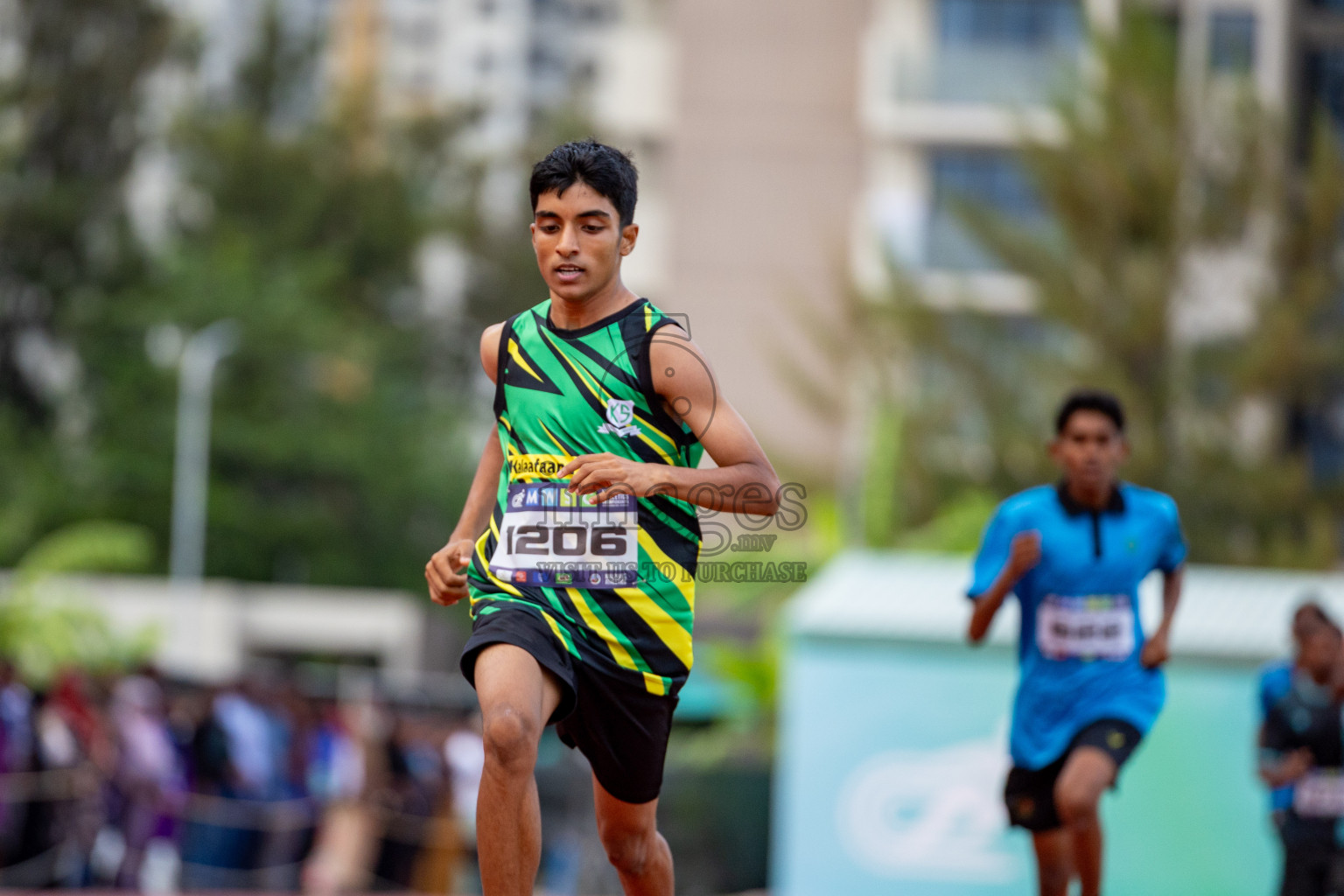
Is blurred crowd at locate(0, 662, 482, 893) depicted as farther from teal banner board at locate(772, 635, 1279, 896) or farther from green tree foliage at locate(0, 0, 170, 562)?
green tree foliage at locate(0, 0, 170, 562)

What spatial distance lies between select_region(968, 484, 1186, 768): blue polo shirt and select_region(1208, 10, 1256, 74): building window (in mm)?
22523

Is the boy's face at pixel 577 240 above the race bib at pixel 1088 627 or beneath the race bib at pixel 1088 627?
above

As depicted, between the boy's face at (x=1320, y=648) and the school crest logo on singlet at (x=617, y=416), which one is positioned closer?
the school crest logo on singlet at (x=617, y=416)

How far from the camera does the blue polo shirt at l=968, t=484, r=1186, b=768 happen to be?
23.3ft

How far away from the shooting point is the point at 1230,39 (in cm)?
2995

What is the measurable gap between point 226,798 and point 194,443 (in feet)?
89.9

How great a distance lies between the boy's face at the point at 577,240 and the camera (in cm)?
485

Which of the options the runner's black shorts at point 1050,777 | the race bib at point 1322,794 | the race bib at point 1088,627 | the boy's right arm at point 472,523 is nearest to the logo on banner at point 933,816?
the race bib at point 1322,794

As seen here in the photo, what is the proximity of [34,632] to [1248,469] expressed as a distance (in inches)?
641

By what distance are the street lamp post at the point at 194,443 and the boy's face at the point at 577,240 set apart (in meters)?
37.4

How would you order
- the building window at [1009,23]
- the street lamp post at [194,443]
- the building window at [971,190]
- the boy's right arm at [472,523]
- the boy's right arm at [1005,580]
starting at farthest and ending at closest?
1. the street lamp post at [194,443]
2. the building window at [1009,23]
3. the building window at [971,190]
4. the boy's right arm at [1005,580]
5. the boy's right arm at [472,523]

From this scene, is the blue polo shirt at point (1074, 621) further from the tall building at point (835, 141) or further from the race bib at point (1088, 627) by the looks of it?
the tall building at point (835, 141)

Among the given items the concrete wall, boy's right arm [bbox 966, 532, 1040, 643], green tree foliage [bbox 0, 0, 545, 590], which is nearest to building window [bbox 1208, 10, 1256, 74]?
the concrete wall

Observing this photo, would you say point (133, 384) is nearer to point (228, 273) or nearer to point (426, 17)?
point (228, 273)
